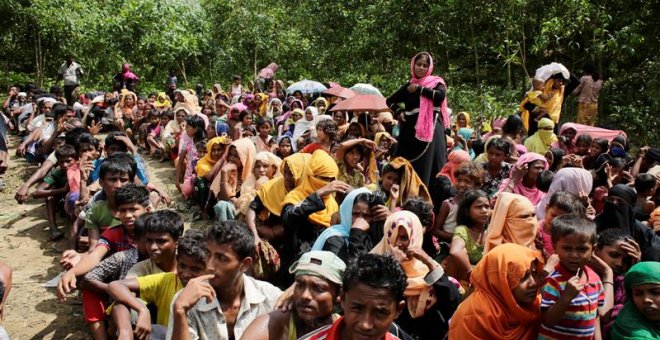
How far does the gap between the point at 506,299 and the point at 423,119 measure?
372cm

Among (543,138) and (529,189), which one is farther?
(543,138)

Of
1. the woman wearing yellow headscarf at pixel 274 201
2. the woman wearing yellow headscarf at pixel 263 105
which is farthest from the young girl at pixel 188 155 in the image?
the woman wearing yellow headscarf at pixel 263 105

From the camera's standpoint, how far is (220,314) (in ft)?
9.58

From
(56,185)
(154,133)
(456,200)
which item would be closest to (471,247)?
(456,200)

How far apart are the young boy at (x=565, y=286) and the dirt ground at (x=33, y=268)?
351cm

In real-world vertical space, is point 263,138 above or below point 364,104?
below

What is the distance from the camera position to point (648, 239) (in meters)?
4.21

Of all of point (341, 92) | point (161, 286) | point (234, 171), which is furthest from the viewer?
point (341, 92)

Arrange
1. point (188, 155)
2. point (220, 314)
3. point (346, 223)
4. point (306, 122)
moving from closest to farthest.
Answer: point (220, 314)
point (346, 223)
point (188, 155)
point (306, 122)

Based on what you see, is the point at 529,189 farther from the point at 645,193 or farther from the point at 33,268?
the point at 33,268

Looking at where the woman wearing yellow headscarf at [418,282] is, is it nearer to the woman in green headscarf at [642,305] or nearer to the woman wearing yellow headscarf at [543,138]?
the woman in green headscarf at [642,305]

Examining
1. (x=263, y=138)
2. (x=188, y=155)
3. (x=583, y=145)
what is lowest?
(x=188, y=155)

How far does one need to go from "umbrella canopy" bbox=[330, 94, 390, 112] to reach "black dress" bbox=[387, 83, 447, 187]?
1487mm

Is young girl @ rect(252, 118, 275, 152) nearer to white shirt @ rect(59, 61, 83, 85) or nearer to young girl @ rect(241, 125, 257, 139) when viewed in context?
young girl @ rect(241, 125, 257, 139)
